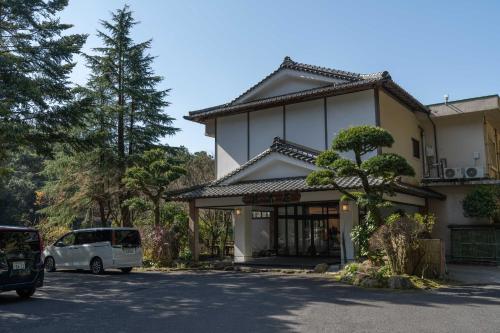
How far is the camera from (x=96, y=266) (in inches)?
637

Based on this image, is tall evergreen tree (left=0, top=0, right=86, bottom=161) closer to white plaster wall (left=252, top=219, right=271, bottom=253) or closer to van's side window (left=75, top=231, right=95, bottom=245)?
van's side window (left=75, top=231, right=95, bottom=245)

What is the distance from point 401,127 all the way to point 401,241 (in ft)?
26.7

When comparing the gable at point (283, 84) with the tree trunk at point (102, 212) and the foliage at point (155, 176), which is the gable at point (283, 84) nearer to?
the foliage at point (155, 176)

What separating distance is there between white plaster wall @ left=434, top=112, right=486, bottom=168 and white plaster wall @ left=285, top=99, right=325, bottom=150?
262 inches

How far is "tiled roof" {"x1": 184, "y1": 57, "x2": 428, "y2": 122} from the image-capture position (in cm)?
1639

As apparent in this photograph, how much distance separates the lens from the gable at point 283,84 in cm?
1914

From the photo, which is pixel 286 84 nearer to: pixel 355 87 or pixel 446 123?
pixel 355 87

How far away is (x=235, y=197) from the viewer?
59.3 feet

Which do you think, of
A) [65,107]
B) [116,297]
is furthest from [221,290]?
[65,107]

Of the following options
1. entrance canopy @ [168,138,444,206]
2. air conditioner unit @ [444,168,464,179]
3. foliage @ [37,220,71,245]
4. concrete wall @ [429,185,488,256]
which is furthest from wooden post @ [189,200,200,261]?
air conditioner unit @ [444,168,464,179]

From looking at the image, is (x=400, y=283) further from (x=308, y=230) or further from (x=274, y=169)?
(x=308, y=230)

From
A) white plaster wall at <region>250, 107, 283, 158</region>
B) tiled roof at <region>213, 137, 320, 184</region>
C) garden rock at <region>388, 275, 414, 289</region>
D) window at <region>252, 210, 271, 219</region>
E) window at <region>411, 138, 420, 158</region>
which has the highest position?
white plaster wall at <region>250, 107, 283, 158</region>

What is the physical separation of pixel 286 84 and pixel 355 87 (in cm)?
422

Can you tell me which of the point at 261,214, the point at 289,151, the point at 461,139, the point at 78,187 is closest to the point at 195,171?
the point at 261,214
